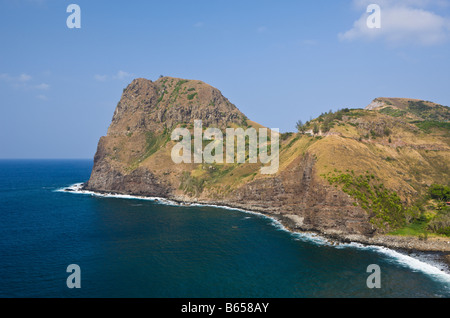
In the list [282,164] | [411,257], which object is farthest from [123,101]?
[411,257]

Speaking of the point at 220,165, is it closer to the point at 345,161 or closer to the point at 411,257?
the point at 345,161

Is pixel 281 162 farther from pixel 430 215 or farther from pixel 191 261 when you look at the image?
pixel 191 261

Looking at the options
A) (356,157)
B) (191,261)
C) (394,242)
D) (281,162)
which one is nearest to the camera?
(191,261)

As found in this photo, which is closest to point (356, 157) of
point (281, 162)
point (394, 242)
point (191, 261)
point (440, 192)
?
point (440, 192)
